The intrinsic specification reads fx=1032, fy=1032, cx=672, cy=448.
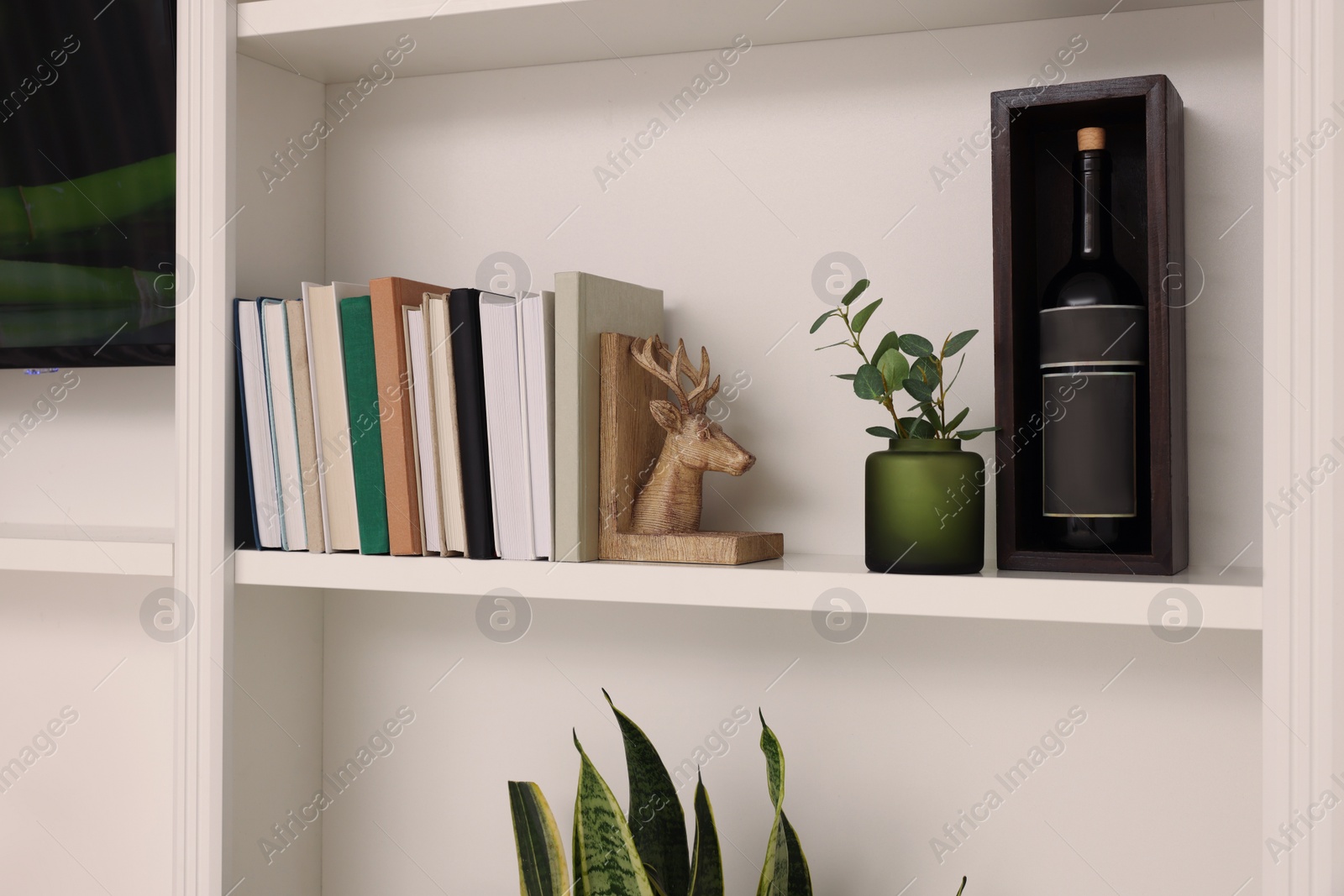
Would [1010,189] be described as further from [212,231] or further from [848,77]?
[212,231]

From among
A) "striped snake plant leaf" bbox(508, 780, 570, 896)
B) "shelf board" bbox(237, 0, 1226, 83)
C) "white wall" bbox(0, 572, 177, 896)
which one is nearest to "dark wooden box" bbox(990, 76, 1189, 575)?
"shelf board" bbox(237, 0, 1226, 83)

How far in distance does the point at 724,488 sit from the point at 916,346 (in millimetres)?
280

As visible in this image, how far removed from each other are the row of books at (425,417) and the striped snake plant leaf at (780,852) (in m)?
0.22

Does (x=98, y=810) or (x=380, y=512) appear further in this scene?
(x=98, y=810)

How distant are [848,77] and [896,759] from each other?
652mm

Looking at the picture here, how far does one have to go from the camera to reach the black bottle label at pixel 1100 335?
78 centimetres

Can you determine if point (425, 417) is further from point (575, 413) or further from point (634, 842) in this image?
point (634, 842)

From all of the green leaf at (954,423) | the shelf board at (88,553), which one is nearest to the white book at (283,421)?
the shelf board at (88,553)

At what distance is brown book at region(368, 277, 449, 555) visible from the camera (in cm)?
88

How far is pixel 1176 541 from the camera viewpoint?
777mm

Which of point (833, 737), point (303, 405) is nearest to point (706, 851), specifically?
point (833, 737)

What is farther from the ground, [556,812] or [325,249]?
[325,249]

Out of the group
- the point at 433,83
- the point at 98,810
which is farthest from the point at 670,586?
the point at 98,810

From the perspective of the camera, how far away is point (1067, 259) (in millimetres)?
887
